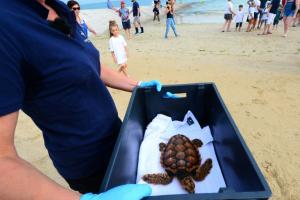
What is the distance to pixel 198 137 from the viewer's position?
185cm

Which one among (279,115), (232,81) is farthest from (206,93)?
(232,81)

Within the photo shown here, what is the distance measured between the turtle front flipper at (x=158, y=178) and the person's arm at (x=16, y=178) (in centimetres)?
79

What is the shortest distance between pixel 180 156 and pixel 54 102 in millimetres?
1009

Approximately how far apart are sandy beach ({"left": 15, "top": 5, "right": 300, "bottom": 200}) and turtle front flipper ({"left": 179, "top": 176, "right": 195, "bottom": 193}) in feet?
3.49

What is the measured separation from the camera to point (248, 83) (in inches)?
177

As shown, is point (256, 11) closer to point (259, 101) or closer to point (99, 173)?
point (259, 101)

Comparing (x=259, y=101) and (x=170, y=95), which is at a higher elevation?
(x=170, y=95)

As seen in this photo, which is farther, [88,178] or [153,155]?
[153,155]

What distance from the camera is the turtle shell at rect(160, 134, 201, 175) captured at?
162 cm

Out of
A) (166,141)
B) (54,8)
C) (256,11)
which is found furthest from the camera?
(256,11)

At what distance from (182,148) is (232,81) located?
3.22 m

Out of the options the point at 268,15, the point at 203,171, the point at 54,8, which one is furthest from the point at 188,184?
the point at 268,15

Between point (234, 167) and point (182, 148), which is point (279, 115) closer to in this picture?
point (182, 148)

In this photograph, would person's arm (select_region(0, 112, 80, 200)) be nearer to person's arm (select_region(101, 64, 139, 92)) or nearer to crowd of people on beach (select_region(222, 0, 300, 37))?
person's arm (select_region(101, 64, 139, 92))
